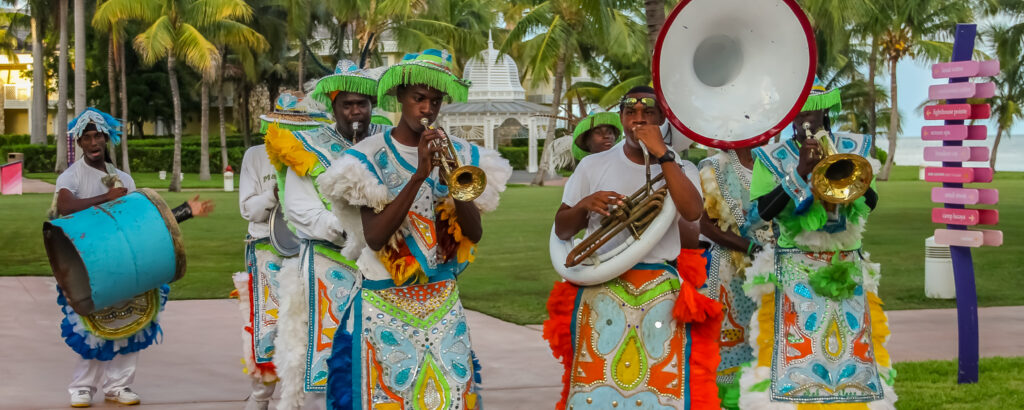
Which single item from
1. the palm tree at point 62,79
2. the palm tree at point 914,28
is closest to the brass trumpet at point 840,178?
the palm tree at point 62,79

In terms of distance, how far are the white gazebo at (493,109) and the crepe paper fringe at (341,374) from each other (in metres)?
47.5

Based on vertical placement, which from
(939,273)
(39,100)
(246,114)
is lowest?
(939,273)

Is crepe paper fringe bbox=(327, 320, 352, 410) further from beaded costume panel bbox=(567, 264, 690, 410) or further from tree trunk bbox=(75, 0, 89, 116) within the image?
tree trunk bbox=(75, 0, 89, 116)

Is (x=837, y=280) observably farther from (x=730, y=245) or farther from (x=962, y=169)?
(x=962, y=169)

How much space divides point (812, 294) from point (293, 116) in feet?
10.1

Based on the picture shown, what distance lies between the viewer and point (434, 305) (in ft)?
14.7

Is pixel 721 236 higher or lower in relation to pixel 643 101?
lower

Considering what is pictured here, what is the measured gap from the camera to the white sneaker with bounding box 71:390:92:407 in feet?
25.2

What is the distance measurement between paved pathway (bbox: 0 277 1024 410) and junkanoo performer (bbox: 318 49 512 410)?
3.07 metres

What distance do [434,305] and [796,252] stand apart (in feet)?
6.54

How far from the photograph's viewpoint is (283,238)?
6793mm

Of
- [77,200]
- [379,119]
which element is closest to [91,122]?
[77,200]

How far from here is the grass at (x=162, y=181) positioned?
41750 mm

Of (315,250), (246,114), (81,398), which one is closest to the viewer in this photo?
(315,250)
